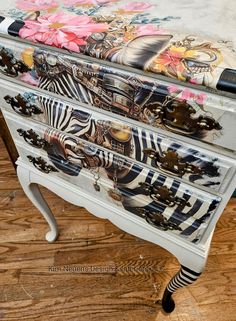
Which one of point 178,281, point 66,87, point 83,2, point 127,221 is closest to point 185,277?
point 178,281

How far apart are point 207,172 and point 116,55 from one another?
22 centimetres

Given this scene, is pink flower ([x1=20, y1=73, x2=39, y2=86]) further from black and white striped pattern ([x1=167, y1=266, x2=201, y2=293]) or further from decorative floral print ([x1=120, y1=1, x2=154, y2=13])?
black and white striped pattern ([x1=167, y1=266, x2=201, y2=293])

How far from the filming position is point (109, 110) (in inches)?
17.7

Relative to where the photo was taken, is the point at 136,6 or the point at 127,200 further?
the point at 127,200

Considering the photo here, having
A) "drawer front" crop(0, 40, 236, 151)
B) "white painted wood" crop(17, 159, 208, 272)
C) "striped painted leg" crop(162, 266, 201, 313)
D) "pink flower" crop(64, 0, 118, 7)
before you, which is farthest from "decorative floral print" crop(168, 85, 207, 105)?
"striped painted leg" crop(162, 266, 201, 313)

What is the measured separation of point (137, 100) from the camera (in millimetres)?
397

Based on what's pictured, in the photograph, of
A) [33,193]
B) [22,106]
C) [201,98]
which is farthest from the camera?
[33,193]

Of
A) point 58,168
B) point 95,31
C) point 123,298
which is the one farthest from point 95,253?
point 95,31

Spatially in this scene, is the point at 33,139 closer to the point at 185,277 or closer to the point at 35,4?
the point at 35,4

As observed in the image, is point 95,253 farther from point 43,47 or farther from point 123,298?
point 43,47

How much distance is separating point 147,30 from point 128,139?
17 cm

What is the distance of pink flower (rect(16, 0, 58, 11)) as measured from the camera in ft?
1.56

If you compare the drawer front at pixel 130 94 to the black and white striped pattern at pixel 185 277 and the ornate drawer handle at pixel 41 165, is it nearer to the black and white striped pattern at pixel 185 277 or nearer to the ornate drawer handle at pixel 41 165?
the ornate drawer handle at pixel 41 165

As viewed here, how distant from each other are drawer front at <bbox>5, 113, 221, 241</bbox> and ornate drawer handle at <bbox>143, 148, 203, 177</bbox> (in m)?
0.03
